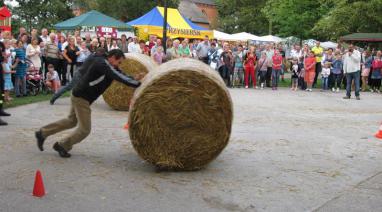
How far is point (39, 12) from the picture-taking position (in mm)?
47688

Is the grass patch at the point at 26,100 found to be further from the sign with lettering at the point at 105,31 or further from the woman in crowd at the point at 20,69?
the sign with lettering at the point at 105,31

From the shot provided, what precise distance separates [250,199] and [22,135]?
525cm

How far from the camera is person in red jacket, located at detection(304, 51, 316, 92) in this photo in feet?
68.3

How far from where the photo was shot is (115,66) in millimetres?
7488

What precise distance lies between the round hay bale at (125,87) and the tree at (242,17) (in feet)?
178

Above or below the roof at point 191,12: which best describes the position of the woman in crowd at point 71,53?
below

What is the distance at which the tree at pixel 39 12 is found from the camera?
46.7 metres

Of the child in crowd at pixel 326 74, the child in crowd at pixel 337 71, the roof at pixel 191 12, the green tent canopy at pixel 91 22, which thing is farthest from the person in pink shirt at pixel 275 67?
the roof at pixel 191 12

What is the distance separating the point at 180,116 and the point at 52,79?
388 inches

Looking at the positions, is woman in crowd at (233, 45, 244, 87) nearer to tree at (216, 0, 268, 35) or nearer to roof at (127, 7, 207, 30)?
roof at (127, 7, 207, 30)

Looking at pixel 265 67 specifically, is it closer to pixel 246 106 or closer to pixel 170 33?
pixel 246 106

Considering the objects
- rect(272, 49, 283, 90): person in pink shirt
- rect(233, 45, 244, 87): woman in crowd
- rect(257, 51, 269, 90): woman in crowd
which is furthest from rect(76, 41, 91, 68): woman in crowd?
rect(272, 49, 283, 90): person in pink shirt

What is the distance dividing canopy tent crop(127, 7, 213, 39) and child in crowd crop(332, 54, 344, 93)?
11986 millimetres

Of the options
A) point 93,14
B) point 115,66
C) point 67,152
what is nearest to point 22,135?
point 67,152
